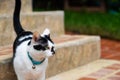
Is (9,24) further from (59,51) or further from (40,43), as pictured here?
(40,43)

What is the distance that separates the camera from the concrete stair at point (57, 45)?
10.2 feet

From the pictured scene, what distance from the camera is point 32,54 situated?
102 inches

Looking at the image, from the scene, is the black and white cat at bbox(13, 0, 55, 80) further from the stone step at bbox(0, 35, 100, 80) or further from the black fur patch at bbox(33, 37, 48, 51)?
the stone step at bbox(0, 35, 100, 80)

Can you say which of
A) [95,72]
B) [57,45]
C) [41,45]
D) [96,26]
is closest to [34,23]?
[57,45]

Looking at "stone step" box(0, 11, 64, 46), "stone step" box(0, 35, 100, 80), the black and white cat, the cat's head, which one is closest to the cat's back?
the black and white cat

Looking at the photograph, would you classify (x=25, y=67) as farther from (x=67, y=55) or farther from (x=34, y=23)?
(x=34, y=23)

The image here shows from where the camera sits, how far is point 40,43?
2.52 metres

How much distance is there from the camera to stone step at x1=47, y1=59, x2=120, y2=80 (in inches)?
137

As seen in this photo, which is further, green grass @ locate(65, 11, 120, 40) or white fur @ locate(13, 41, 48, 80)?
green grass @ locate(65, 11, 120, 40)

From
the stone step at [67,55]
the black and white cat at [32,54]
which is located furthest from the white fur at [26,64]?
the stone step at [67,55]

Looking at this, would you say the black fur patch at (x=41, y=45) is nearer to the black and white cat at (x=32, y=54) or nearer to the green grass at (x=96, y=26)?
the black and white cat at (x=32, y=54)

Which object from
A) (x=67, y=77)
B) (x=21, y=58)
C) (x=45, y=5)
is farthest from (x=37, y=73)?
(x=45, y=5)

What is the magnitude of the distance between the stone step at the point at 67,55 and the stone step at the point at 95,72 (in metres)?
0.06

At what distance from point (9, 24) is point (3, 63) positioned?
77 cm
